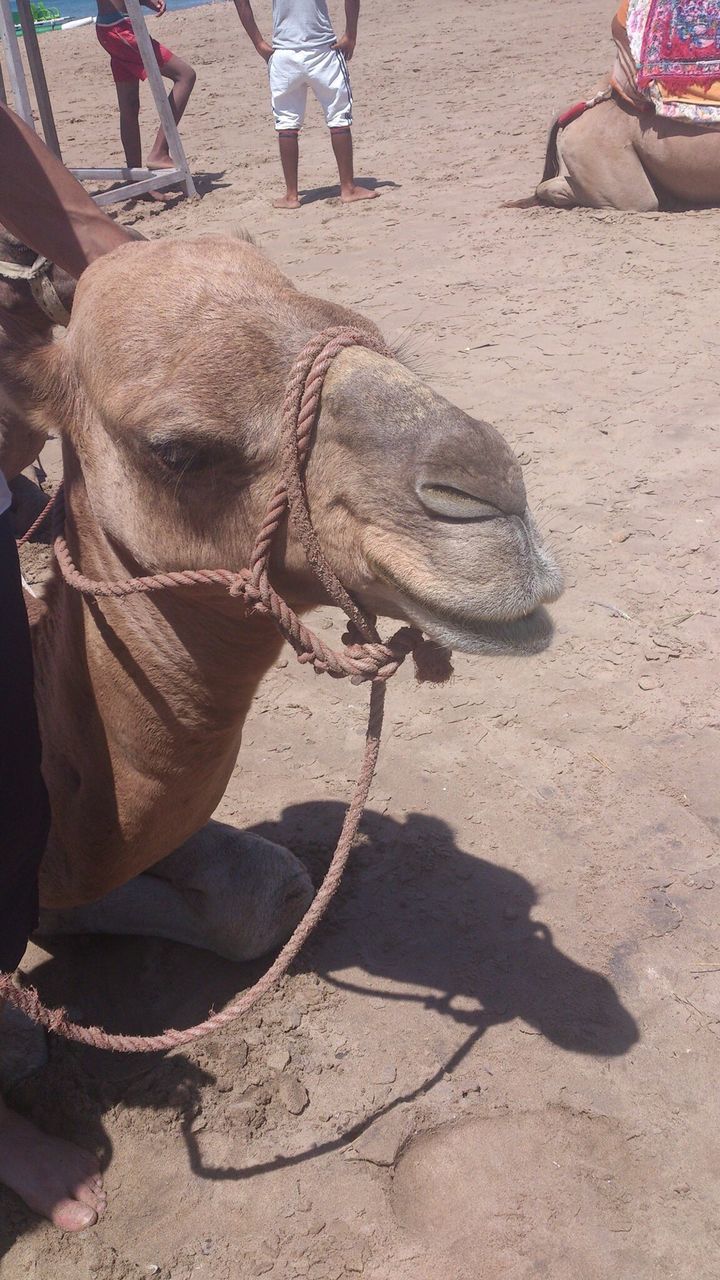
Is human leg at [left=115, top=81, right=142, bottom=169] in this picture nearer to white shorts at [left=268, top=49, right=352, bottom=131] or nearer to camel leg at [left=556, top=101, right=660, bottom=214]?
white shorts at [left=268, top=49, right=352, bottom=131]

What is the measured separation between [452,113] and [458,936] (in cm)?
Result: 1119

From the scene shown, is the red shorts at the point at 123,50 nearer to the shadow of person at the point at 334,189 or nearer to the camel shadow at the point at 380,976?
the shadow of person at the point at 334,189

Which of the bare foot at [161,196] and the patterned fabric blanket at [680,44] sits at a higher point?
the patterned fabric blanket at [680,44]

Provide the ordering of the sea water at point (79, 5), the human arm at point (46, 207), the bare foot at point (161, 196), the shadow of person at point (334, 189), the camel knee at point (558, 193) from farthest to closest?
the sea water at point (79, 5), the bare foot at point (161, 196), the shadow of person at point (334, 189), the camel knee at point (558, 193), the human arm at point (46, 207)

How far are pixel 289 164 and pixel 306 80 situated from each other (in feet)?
2.36

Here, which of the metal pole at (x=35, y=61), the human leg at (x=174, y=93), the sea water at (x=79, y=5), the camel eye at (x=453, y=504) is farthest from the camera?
the sea water at (x=79, y=5)

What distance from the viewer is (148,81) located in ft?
31.5

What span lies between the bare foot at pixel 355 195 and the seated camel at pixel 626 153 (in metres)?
1.65

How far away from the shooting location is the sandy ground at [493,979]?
2.31 metres

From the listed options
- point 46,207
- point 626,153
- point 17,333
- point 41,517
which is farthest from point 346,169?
point 17,333

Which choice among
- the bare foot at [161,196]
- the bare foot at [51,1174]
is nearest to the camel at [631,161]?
the bare foot at [161,196]

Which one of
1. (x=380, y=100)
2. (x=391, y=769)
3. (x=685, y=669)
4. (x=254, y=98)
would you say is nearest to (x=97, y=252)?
(x=391, y=769)

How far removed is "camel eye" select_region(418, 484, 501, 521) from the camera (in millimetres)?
1777

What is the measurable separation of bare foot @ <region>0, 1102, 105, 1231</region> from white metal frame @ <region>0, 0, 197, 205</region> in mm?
7684
